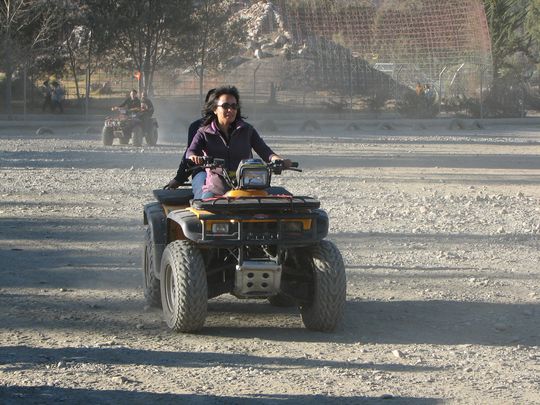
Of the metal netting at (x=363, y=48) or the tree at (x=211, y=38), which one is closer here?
the tree at (x=211, y=38)

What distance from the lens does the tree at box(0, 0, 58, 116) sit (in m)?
44.8

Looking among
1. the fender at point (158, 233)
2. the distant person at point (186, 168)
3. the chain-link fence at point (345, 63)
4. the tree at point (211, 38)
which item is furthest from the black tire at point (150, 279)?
the tree at point (211, 38)

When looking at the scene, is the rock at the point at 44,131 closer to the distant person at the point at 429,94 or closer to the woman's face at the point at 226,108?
the distant person at the point at 429,94

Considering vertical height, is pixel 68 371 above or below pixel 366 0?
below

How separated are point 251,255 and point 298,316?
3.46 feet

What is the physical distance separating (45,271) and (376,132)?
108 feet

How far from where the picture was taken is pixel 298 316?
980 cm

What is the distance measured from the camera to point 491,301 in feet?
34.2

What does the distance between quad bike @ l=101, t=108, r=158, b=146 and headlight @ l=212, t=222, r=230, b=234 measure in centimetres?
2369

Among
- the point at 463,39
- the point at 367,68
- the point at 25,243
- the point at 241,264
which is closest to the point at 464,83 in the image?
the point at 367,68

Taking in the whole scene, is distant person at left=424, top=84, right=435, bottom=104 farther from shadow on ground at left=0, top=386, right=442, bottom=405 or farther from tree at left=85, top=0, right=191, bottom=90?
shadow on ground at left=0, top=386, right=442, bottom=405

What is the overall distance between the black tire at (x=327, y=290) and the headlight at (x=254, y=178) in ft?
2.23

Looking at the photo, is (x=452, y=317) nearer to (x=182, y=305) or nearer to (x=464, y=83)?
(x=182, y=305)

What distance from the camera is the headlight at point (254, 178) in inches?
349
